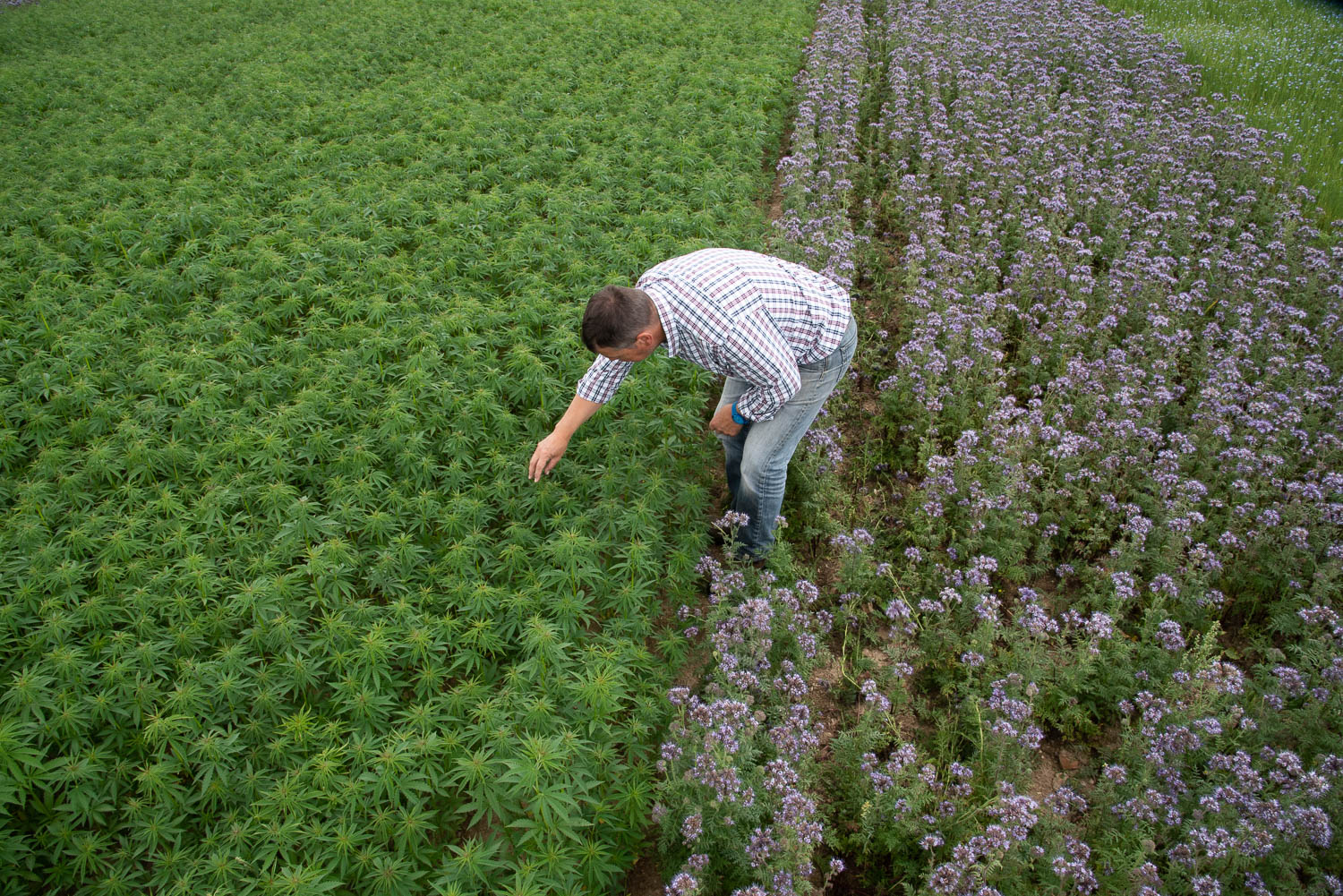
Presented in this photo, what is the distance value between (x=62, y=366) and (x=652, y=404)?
449cm

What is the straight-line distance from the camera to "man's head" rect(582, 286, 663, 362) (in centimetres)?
371

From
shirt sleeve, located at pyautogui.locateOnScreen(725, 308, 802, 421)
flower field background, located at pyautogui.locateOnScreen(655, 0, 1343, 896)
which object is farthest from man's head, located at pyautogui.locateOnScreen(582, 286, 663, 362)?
flower field background, located at pyautogui.locateOnScreen(655, 0, 1343, 896)

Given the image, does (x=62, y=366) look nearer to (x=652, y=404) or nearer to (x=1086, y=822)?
(x=652, y=404)

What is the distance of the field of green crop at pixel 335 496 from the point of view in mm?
3373

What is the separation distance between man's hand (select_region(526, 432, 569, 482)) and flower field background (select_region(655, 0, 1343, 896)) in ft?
3.69

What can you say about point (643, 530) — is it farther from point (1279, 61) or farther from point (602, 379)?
point (1279, 61)

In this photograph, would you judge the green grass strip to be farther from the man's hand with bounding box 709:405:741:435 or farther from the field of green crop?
the man's hand with bounding box 709:405:741:435

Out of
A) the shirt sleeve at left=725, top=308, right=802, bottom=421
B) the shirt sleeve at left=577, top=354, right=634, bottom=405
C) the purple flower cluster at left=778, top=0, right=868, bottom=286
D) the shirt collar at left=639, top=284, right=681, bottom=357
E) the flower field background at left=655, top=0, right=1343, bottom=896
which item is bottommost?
the flower field background at left=655, top=0, right=1343, bottom=896

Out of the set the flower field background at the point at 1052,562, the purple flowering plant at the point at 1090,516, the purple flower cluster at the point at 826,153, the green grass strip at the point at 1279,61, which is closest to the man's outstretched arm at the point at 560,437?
the flower field background at the point at 1052,562

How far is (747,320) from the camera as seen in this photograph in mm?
3861

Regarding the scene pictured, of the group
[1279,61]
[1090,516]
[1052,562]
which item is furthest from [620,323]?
[1279,61]

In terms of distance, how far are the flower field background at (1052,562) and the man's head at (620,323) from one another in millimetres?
1390

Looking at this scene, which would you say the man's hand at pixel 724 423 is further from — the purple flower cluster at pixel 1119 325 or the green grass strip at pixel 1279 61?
the green grass strip at pixel 1279 61

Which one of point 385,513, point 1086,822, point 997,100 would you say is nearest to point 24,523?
point 385,513
